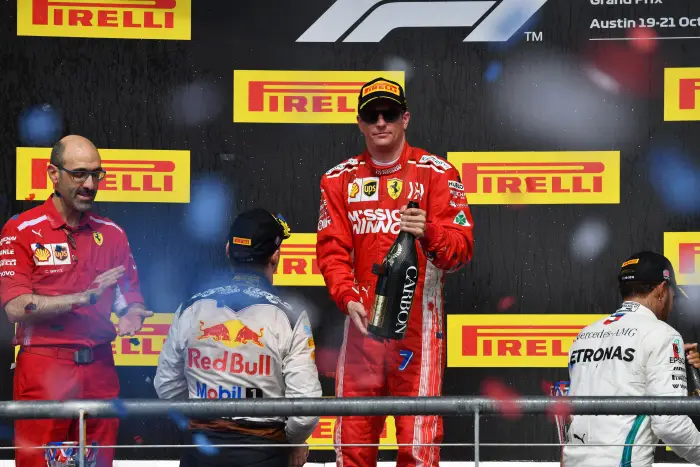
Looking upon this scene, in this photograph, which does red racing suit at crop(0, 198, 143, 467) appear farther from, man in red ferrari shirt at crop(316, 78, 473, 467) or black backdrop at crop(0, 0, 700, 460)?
man in red ferrari shirt at crop(316, 78, 473, 467)

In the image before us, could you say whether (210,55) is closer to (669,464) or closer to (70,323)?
(70,323)

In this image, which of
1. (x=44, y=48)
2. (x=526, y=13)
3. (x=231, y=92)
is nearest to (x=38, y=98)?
(x=44, y=48)

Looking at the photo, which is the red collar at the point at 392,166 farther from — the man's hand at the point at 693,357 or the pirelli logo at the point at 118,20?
the pirelli logo at the point at 118,20

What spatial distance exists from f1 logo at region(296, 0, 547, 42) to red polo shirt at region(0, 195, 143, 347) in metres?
1.30

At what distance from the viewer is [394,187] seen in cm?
354

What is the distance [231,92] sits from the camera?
4410 millimetres

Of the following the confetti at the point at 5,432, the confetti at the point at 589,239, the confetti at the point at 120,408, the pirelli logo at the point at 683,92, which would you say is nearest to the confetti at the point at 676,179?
the pirelli logo at the point at 683,92

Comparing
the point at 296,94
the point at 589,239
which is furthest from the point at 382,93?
the point at 589,239

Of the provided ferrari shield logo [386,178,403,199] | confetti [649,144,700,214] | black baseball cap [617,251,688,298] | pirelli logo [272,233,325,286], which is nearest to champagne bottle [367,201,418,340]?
ferrari shield logo [386,178,403,199]

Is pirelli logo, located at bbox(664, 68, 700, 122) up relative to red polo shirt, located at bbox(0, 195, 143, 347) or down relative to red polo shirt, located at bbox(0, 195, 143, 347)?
up

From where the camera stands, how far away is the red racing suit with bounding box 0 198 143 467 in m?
3.56

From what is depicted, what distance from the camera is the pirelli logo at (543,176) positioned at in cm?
438

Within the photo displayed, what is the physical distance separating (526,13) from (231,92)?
4.21 ft

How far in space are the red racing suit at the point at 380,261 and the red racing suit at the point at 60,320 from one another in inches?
31.6
